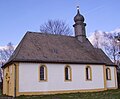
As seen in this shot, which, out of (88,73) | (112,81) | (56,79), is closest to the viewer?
(56,79)

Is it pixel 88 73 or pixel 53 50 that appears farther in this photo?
pixel 88 73

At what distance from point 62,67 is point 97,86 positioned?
6.02 m

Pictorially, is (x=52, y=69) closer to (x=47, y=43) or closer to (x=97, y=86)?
(x=47, y=43)

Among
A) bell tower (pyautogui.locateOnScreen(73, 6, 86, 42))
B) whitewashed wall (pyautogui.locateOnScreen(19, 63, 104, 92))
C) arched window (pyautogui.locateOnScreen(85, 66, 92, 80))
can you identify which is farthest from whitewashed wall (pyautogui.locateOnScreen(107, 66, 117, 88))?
bell tower (pyautogui.locateOnScreen(73, 6, 86, 42))

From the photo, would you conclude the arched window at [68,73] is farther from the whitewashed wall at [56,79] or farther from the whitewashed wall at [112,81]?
the whitewashed wall at [112,81]

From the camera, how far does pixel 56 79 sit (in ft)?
92.7

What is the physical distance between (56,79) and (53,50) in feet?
13.3

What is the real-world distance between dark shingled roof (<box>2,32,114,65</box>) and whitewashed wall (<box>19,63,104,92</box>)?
79 centimetres

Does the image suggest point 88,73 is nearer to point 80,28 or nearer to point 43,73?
point 43,73

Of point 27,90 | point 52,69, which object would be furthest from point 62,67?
point 27,90

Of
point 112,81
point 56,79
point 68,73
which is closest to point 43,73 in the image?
point 56,79

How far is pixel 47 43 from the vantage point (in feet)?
102

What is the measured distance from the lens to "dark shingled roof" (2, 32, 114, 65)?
27555 mm

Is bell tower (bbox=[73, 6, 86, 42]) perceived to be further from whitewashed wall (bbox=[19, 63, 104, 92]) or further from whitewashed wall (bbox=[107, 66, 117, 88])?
whitewashed wall (bbox=[107, 66, 117, 88])
